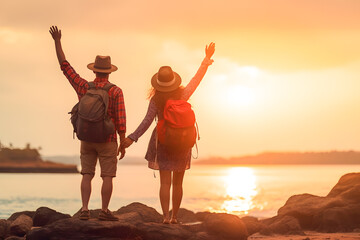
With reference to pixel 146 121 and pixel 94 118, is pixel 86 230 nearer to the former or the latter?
pixel 94 118

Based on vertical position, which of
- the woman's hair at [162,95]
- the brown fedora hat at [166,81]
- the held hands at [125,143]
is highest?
the brown fedora hat at [166,81]

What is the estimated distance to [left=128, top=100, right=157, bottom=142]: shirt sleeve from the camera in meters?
10.3

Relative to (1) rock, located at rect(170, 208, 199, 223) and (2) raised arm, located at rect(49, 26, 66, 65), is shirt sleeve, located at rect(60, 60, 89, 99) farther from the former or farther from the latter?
(1) rock, located at rect(170, 208, 199, 223)

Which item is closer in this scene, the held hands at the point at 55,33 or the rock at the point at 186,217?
the held hands at the point at 55,33

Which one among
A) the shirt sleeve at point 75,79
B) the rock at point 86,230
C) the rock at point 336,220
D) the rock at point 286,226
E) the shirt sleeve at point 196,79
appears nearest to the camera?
the rock at point 86,230

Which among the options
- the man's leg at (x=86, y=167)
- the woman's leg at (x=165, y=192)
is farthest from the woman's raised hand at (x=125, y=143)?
the woman's leg at (x=165, y=192)

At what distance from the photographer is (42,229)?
10.2 meters

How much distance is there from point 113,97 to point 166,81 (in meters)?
1.09

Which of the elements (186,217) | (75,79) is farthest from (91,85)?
(186,217)

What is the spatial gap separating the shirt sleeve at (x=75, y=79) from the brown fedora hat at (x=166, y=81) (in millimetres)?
1273

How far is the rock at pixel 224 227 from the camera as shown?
37.7ft

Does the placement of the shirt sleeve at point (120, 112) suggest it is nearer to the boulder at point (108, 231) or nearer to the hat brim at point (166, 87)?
the hat brim at point (166, 87)

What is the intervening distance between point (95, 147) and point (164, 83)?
1695 mm

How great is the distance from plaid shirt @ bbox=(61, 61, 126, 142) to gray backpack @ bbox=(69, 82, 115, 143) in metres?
0.15
